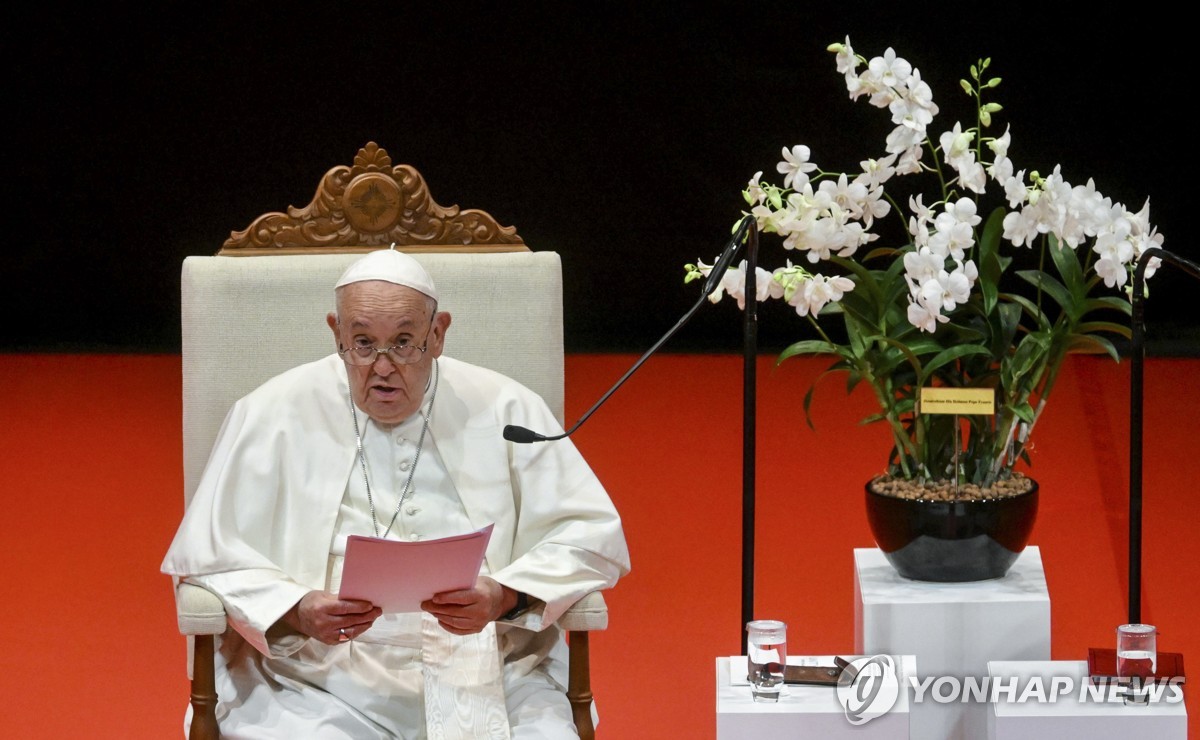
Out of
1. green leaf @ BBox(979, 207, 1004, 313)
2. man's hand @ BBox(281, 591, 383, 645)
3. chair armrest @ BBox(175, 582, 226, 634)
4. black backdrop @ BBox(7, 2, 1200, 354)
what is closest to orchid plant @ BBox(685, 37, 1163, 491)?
green leaf @ BBox(979, 207, 1004, 313)

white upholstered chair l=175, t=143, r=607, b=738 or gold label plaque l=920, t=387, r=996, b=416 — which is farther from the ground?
white upholstered chair l=175, t=143, r=607, b=738

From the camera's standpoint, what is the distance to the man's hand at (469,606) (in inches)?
97.0

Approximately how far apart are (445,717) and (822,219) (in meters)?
1.04

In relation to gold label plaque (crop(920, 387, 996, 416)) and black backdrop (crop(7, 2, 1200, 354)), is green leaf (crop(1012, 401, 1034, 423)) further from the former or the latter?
black backdrop (crop(7, 2, 1200, 354))

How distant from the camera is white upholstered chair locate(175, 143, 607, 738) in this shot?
9.98 feet

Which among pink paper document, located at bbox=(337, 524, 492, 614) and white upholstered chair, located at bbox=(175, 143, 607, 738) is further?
white upholstered chair, located at bbox=(175, 143, 607, 738)

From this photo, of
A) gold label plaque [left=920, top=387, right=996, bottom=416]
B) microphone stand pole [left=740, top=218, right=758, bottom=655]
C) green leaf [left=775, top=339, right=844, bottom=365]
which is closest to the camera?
microphone stand pole [left=740, top=218, right=758, bottom=655]

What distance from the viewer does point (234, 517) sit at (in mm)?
2748

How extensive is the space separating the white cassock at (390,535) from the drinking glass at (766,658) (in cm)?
38

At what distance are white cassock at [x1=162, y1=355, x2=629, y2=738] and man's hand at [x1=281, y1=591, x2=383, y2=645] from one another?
0.05m

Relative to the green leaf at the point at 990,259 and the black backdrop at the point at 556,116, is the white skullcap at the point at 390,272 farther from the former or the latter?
the black backdrop at the point at 556,116

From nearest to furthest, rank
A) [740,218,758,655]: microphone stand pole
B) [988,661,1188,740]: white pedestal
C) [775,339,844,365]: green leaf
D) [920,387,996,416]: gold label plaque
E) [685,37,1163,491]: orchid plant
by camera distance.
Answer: [988,661,1188,740]: white pedestal, [740,218,758,655]: microphone stand pole, [685,37,1163,491]: orchid plant, [920,387,996,416]: gold label plaque, [775,339,844,365]: green leaf

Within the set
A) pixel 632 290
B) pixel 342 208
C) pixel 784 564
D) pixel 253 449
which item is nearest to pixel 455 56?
pixel 632 290

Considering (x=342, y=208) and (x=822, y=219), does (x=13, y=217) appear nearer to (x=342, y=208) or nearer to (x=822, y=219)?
(x=342, y=208)
